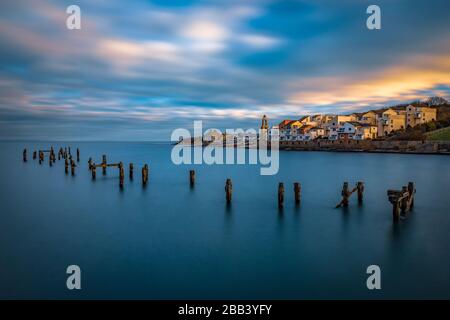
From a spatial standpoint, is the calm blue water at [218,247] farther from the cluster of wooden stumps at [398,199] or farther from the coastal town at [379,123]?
the coastal town at [379,123]

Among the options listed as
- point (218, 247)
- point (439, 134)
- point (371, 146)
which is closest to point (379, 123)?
point (371, 146)

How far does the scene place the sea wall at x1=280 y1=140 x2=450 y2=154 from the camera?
6600 cm

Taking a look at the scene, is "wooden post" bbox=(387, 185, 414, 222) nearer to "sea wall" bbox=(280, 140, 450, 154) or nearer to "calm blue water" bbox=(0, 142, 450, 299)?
"calm blue water" bbox=(0, 142, 450, 299)

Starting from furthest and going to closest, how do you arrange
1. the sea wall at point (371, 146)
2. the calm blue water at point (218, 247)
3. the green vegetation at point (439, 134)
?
the green vegetation at point (439, 134), the sea wall at point (371, 146), the calm blue water at point (218, 247)

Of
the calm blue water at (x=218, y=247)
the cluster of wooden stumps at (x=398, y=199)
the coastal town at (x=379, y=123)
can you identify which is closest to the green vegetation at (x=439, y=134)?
the coastal town at (x=379, y=123)

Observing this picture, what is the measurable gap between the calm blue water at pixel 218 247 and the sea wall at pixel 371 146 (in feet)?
164

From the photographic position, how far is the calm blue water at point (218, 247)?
960 centimetres

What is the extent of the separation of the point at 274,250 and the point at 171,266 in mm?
4228

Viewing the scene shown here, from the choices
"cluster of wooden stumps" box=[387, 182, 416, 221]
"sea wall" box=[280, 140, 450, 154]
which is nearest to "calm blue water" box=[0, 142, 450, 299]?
"cluster of wooden stumps" box=[387, 182, 416, 221]

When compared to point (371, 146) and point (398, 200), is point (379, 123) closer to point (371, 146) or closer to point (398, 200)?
point (371, 146)

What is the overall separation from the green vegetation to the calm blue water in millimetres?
57188

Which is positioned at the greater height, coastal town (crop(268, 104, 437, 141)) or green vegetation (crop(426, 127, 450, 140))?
coastal town (crop(268, 104, 437, 141))
